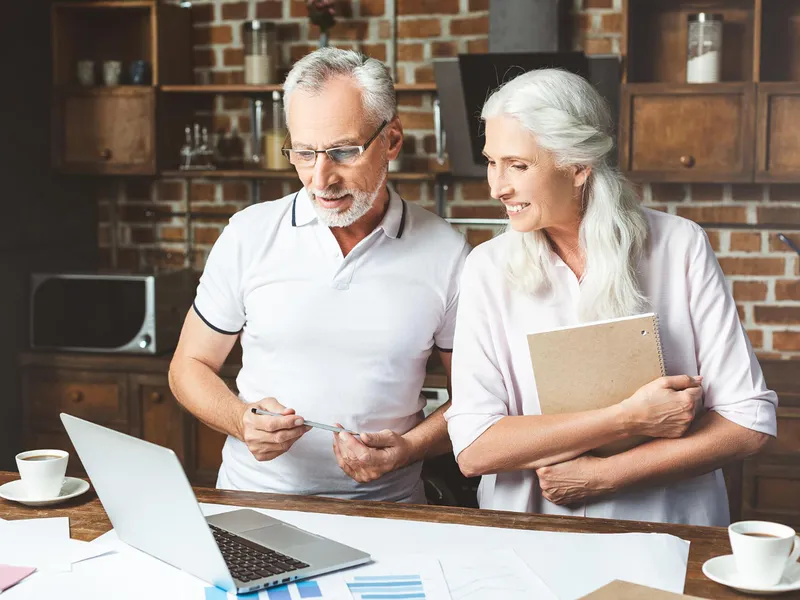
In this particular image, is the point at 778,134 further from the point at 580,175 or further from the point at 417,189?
the point at 580,175

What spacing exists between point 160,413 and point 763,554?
254cm

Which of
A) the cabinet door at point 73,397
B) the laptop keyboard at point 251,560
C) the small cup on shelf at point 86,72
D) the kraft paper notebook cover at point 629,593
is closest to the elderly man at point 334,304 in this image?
the laptop keyboard at point 251,560

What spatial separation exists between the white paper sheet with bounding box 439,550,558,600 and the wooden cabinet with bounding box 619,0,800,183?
6.87 feet

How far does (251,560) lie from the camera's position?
1.36 meters

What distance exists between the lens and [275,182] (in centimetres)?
384

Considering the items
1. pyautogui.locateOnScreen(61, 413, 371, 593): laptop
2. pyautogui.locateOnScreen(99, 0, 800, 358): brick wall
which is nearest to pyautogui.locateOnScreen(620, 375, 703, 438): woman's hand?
pyautogui.locateOnScreen(61, 413, 371, 593): laptop

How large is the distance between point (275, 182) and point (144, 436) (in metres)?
1.09

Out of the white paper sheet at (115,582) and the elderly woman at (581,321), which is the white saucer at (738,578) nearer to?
the elderly woman at (581,321)

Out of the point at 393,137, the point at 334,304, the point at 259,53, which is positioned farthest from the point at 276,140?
the point at 334,304

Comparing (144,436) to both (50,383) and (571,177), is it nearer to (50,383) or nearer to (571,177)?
(50,383)

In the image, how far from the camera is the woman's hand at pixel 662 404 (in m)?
1.61

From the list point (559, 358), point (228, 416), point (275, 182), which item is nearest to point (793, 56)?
point (275, 182)

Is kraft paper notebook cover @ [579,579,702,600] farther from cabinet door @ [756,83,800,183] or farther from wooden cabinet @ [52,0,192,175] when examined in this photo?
wooden cabinet @ [52,0,192,175]

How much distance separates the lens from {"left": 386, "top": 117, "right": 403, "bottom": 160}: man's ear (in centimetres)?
196
